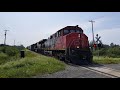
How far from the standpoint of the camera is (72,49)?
19000 millimetres

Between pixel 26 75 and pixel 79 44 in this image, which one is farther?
pixel 79 44
